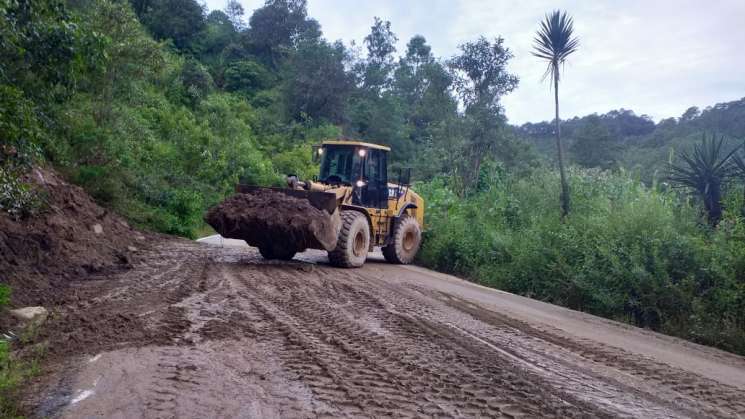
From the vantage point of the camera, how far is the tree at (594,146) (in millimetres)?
33562

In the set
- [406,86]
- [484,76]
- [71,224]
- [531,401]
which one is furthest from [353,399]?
[406,86]

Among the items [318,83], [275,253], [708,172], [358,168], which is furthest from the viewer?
[318,83]

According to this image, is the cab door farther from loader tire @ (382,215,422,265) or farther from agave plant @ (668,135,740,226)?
agave plant @ (668,135,740,226)

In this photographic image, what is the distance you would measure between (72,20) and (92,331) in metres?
4.00

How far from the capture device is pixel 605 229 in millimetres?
10398

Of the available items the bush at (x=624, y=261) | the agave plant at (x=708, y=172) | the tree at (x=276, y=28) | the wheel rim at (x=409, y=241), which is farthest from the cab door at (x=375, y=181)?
the tree at (x=276, y=28)

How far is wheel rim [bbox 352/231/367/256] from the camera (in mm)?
12055

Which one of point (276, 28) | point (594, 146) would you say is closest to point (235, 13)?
point (276, 28)

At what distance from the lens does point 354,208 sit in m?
12.3

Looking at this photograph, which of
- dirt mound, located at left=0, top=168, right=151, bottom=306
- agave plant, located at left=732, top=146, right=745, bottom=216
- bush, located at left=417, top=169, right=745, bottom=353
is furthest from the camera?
agave plant, located at left=732, top=146, right=745, bottom=216

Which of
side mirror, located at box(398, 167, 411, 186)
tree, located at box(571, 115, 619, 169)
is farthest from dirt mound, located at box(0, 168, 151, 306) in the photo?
tree, located at box(571, 115, 619, 169)

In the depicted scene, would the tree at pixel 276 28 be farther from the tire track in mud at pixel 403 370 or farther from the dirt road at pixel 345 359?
the tire track in mud at pixel 403 370

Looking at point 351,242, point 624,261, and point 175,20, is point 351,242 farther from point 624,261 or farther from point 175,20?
point 175,20

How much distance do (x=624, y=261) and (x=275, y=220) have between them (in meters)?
5.96
